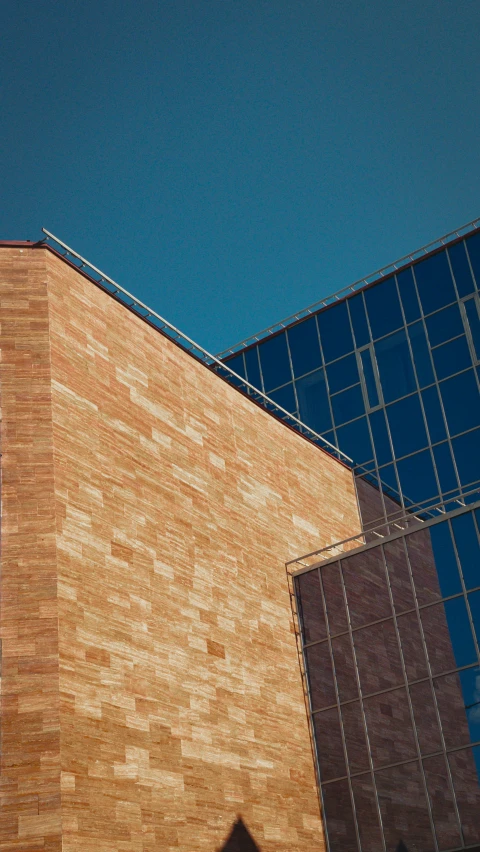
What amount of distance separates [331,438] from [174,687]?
23.0 meters

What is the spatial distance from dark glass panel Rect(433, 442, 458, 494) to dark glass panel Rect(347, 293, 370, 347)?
761 cm

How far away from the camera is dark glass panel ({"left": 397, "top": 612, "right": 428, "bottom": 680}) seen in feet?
103

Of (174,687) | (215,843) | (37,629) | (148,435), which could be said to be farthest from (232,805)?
(148,435)

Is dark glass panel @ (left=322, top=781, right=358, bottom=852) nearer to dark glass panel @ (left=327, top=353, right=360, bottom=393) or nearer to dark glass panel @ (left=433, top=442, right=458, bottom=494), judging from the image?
dark glass panel @ (left=433, top=442, right=458, bottom=494)

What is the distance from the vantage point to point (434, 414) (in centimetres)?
4634

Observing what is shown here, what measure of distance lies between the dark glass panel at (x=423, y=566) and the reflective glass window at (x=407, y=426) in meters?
12.7

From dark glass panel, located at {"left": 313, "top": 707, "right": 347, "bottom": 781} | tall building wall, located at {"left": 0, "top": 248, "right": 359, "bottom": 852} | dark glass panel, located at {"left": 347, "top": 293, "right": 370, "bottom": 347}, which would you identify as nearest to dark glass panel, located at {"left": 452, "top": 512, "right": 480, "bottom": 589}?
dark glass panel, located at {"left": 313, "top": 707, "right": 347, "bottom": 781}

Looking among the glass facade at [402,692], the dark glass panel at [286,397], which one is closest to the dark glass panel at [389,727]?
the glass facade at [402,692]

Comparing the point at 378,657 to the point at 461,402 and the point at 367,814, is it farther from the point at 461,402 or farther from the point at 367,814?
the point at 461,402

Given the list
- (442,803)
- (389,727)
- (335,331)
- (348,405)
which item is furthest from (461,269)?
(442,803)

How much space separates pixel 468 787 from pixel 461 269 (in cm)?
2650

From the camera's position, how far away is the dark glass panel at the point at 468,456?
4428cm

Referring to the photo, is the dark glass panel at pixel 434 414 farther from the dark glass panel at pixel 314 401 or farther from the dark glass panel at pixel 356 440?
the dark glass panel at pixel 314 401

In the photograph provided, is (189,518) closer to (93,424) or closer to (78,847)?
(93,424)
